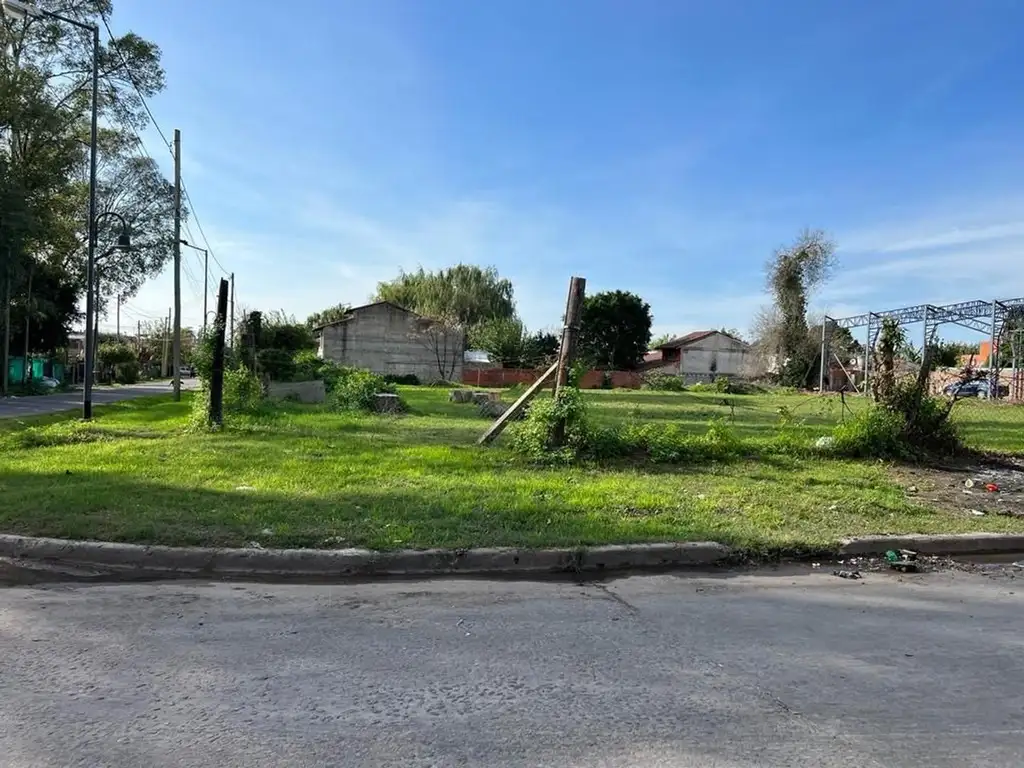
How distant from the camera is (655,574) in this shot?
624 cm

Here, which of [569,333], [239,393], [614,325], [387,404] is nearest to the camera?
[569,333]

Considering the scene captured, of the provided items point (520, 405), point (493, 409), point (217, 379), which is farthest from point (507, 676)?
point (493, 409)

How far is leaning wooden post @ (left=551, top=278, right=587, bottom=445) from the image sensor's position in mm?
11352

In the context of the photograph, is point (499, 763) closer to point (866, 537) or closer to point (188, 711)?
point (188, 711)

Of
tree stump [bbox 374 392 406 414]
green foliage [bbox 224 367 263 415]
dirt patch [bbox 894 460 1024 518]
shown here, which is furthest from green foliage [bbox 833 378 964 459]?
green foliage [bbox 224 367 263 415]

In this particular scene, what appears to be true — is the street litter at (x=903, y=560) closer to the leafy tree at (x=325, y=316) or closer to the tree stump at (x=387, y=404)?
the tree stump at (x=387, y=404)

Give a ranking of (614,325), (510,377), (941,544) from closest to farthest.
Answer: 1. (941,544)
2. (510,377)
3. (614,325)

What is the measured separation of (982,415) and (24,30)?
42.9m

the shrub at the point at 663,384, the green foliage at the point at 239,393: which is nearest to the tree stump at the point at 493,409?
the green foliage at the point at 239,393

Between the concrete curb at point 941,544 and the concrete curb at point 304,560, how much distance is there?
188cm

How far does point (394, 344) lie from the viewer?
59.8m

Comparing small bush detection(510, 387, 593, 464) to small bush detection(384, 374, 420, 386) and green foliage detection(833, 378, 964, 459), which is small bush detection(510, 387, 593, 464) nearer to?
green foliage detection(833, 378, 964, 459)

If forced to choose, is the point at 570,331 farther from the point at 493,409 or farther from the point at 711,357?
the point at 711,357

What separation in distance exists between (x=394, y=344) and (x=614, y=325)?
66.8ft
